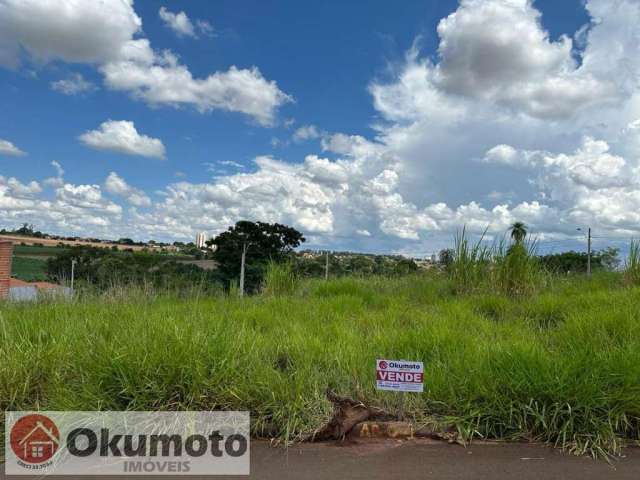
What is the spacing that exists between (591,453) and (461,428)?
2.35 ft

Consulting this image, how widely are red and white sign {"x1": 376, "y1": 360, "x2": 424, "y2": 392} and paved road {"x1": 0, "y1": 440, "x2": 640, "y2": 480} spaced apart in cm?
32

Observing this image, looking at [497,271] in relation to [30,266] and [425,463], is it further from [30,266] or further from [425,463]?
[30,266]

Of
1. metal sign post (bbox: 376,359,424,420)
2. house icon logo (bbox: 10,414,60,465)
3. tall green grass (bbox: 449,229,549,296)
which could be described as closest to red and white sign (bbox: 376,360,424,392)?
metal sign post (bbox: 376,359,424,420)

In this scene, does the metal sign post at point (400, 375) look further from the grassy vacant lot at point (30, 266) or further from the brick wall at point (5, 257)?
the brick wall at point (5, 257)

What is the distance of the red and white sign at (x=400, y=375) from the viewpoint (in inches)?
106

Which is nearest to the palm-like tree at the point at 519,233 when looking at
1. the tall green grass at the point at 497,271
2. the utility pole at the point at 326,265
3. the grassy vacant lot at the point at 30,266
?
the tall green grass at the point at 497,271

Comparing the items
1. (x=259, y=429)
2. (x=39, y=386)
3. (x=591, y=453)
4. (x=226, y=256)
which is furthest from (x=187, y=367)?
(x=226, y=256)

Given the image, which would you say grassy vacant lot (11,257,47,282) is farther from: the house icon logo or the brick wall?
the house icon logo

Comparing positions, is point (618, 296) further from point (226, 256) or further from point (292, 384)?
point (226, 256)

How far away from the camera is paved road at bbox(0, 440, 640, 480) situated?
2.25 m

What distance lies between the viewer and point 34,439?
8.59ft

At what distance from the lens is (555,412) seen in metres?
2.66

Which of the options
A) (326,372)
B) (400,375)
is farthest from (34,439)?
(400,375)

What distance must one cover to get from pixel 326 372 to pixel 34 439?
1.96 meters
